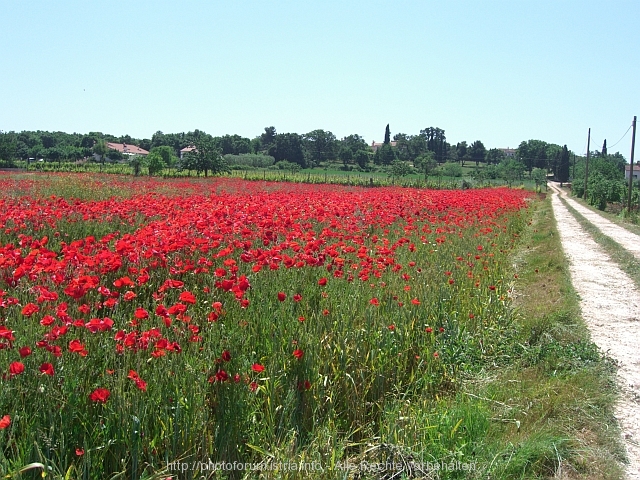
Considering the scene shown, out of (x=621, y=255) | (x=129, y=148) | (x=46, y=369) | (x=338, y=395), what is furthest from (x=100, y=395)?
(x=129, y=148)

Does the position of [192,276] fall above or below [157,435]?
above

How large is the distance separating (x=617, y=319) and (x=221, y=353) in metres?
5.22

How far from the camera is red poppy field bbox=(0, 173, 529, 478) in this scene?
8.99 ft

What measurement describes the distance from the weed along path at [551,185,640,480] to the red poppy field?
101 cm

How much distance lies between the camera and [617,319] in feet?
21.6

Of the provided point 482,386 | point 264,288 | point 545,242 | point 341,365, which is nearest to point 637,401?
point 482,386

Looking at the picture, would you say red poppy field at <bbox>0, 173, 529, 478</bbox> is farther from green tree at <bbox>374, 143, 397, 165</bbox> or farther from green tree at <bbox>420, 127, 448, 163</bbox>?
green tree at <bbox>420, 127, 448, 163</bbox>

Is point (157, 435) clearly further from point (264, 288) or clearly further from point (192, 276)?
point (192, 276)

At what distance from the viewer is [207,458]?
291cm

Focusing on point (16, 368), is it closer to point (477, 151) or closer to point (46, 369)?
point (46, 369)

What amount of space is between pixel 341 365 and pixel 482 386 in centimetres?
121

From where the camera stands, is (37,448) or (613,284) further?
(613,284)

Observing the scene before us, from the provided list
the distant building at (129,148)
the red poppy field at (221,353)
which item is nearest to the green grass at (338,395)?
the red poppy field at (221,353)

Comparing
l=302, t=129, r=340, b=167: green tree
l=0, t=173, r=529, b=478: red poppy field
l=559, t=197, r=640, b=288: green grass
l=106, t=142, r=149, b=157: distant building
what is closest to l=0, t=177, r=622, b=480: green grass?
l=0, t=173, r=529, b=478: red poppy field
